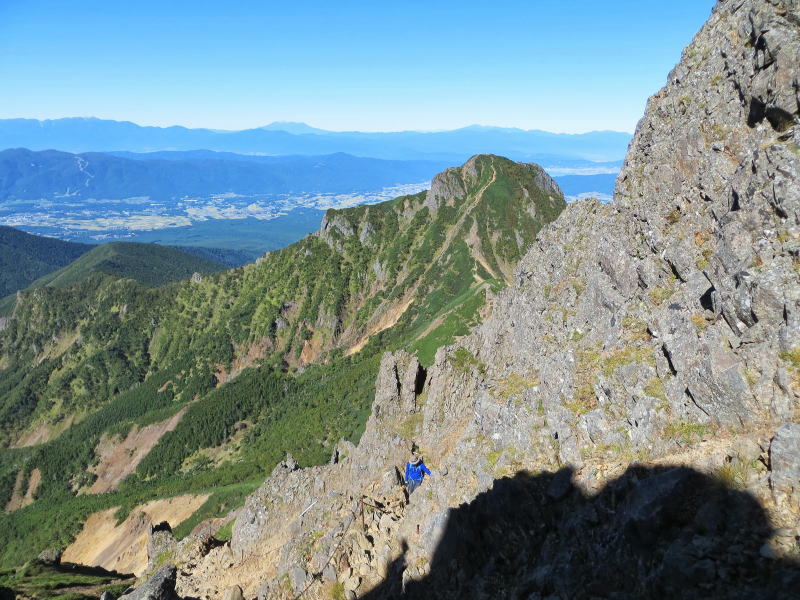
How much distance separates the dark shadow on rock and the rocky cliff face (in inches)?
2.3

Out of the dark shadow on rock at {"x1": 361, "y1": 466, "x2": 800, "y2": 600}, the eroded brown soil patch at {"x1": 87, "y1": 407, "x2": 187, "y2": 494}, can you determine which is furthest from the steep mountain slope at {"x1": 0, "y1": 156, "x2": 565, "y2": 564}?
the dark shadow on rock at {"x1": 361, "y1": 466, "x2": 800, "y2": 600}

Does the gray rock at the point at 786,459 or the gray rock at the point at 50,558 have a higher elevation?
the gray rock at the point at 786,459

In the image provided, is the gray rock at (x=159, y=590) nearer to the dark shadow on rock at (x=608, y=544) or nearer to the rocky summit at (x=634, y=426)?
the rocky summit at (x=634, y=426)

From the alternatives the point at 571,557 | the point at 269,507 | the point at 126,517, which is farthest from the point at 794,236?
the point at 126,517

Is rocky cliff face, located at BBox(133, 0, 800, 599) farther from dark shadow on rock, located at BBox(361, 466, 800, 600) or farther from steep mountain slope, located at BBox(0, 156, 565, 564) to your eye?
steep mountain slope, located at BBox(0, 156, 565, 564)

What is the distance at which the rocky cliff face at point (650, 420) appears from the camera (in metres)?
14.5

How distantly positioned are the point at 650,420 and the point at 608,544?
657 cm

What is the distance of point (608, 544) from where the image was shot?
51.7 ft

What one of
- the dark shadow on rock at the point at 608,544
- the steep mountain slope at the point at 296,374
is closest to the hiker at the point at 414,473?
the dark shadow on rock at the point at 608,544

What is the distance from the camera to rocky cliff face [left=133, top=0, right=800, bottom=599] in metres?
14.5

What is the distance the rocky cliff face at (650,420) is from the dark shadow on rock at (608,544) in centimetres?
6

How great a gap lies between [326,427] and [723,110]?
10148 centimetres

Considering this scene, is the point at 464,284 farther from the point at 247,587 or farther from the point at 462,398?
the point at 247,587

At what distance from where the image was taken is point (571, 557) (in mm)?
16484
